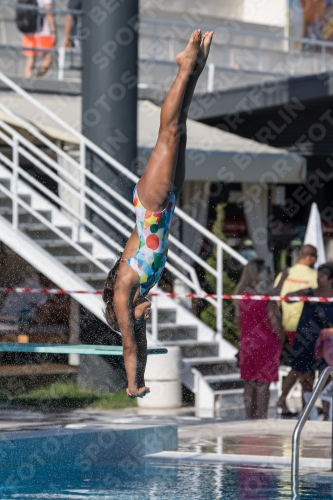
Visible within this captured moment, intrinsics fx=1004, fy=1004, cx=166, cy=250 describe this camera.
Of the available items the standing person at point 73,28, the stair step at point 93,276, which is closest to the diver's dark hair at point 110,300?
the stair step at point 93,276

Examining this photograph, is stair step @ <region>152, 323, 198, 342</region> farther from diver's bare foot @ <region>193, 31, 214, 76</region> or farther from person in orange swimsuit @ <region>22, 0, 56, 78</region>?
diver's bare foot @ <region>193, 31, 214, 76</region>

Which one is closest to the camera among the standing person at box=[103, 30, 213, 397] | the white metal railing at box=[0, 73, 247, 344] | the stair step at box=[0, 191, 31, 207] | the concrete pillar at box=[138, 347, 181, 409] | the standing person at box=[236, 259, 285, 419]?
the standing person at box=[103, 30, 213, 397]

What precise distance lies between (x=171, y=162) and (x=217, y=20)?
46.8 feet

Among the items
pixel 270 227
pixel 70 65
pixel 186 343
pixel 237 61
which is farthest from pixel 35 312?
pixel 237 61

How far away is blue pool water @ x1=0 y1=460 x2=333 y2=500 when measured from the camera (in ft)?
17.7

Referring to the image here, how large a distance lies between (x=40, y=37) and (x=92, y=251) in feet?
14.9

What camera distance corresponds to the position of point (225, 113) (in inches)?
561

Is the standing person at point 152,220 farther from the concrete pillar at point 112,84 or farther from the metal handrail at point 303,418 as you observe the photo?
the concrete pillar at point 112,84

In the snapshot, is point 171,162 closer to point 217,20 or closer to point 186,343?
point 186,343

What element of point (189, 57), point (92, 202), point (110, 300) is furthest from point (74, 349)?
point (92, 202)

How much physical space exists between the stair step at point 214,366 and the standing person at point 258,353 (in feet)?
3.41

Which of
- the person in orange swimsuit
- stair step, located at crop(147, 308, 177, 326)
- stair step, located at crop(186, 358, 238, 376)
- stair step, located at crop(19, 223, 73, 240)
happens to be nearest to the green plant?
stair step, located at crop(186, 358, 238, 376)

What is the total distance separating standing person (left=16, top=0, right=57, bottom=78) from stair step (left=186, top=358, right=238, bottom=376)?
208 inches

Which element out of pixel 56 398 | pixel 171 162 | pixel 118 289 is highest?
pixel 171 162
